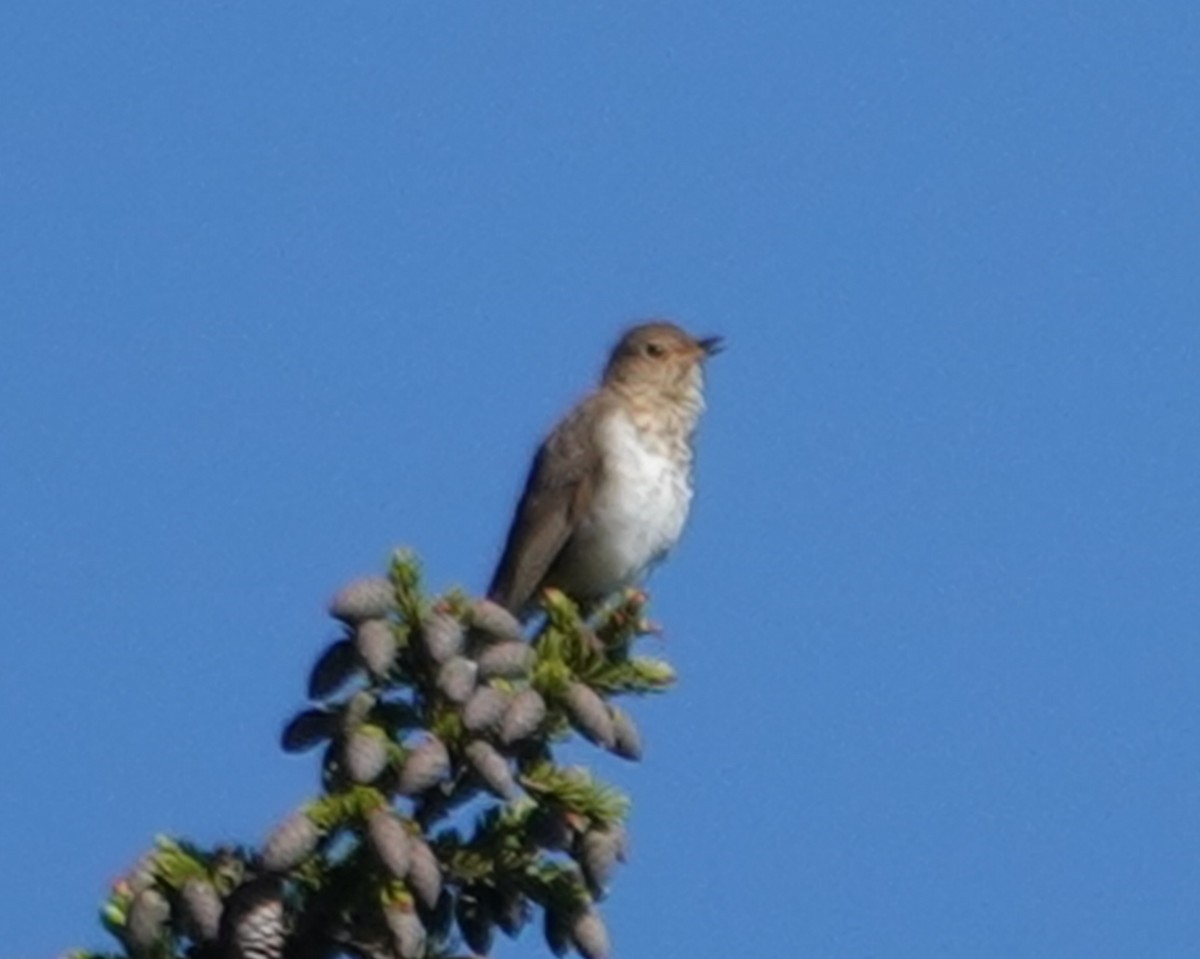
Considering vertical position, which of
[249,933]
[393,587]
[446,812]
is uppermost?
[393,587]

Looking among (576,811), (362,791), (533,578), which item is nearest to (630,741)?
(576,811)

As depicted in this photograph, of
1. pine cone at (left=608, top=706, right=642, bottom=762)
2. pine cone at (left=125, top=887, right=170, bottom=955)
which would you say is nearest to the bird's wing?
pine cone at (left=608, top=706, right=642, bottom=762)

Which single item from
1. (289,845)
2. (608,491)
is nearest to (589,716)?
(289,845)

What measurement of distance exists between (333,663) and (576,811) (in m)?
0.41

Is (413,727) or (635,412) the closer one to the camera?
(413,727)

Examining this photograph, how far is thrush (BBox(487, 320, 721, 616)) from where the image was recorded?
972 cm

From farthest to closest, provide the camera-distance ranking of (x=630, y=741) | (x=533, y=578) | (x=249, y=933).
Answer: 1. (x=533, y=578)
2. (x=630, y=741)
3. (x=249, y=933)

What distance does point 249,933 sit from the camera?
13.5ft

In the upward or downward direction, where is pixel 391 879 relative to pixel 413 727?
downward

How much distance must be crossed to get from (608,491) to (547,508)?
231mm

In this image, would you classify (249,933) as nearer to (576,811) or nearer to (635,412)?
(576,811)

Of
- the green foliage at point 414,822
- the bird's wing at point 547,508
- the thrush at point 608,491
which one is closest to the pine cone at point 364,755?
the green foliage at point 414,822

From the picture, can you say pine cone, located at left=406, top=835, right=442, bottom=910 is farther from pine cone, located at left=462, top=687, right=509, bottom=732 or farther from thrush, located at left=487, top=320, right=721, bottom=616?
thrush, located at left=487, top=320, right=721, bottom=616

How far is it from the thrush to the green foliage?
491 cm
